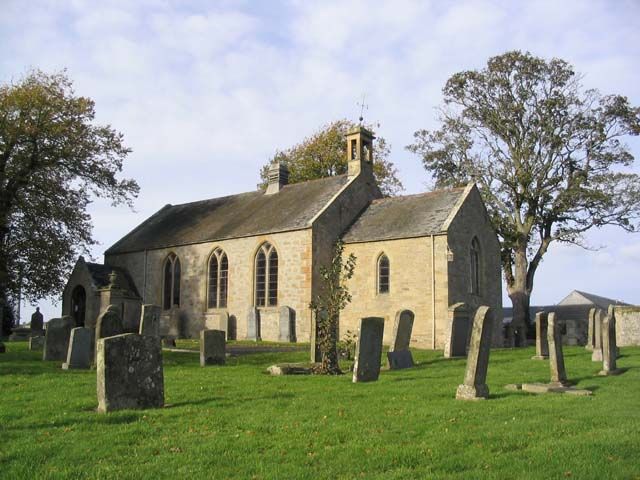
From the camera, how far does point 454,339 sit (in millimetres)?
21438

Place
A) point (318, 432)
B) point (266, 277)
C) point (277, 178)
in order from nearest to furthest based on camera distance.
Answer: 1. point (318, 432)
2. point (266, 277)
3. point (277, 178)

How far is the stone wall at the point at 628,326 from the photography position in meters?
28.2

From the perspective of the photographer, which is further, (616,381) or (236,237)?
(236,237)

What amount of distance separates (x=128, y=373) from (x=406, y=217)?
22429 mm

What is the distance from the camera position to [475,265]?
1265 inches

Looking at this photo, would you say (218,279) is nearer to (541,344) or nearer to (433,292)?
(433,292)

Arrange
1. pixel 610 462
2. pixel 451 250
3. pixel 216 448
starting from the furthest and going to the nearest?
pixel 451 250, pixel 216 448, pixel 610 462

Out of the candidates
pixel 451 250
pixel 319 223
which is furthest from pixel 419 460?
pixel 319 223

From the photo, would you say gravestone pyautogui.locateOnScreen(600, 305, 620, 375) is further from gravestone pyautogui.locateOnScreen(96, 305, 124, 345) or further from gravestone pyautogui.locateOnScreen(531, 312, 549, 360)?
gravestone pyautogui.locateOnScreen(96, 305, 124, 345)

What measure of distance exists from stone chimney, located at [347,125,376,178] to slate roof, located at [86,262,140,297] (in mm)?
14154

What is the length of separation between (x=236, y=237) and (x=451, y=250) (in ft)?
37.7

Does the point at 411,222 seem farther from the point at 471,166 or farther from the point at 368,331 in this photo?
the point at 368,331

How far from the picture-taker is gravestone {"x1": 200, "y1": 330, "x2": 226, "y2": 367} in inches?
691

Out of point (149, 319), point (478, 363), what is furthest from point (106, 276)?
point (478, 363)
